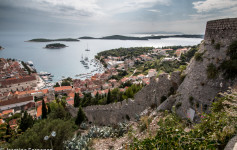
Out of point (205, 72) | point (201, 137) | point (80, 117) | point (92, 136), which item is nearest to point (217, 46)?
point (205, 72)

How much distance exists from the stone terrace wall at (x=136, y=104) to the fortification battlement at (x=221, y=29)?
→ 240 centimetres

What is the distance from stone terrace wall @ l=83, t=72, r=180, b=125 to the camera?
7830 mm

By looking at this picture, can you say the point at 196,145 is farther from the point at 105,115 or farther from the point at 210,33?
the point at 105,115

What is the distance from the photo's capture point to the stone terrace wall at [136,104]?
783cm

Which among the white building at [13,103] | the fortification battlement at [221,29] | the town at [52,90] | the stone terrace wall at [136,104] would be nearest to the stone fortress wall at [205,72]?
the fortification battlement at [221,29]

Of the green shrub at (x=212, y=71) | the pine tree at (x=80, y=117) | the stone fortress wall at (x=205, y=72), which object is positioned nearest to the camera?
the stone fortress wall at (x=205, y=72)

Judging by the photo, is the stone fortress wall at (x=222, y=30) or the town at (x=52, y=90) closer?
the stone fortress wall at (x=222, y=30)

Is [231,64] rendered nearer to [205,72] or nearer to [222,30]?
[205,72]

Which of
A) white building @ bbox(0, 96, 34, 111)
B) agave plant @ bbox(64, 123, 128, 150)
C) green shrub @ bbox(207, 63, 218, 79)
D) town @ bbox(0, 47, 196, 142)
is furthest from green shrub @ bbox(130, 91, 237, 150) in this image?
white building @ bbox(0, 96, 34, 111)

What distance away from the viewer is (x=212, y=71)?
552 cm

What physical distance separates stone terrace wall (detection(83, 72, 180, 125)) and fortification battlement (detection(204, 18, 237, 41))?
2396 millimetres

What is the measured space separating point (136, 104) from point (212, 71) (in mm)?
5346

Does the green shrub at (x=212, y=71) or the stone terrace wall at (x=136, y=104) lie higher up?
the green shrub at (x=212, y=71)

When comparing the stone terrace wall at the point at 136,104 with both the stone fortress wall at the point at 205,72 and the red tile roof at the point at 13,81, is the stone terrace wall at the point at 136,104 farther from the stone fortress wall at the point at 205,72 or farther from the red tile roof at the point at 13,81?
the red tile roof at the point at 13,81
